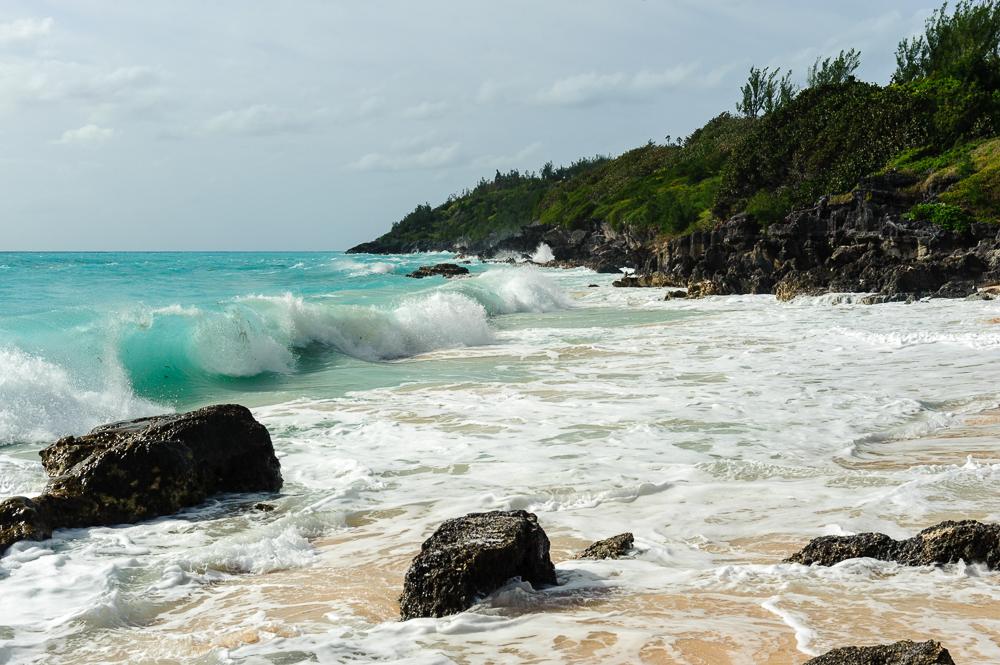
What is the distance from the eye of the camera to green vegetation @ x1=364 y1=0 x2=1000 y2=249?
3544 cm

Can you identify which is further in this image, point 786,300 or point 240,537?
point 786,300

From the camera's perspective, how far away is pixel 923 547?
16.1ft

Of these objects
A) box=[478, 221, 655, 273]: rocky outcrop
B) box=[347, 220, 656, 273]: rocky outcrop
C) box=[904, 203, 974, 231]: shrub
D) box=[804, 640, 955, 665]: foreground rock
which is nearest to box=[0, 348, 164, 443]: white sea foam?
box=[804, 640, 955, 665]: foreground rock

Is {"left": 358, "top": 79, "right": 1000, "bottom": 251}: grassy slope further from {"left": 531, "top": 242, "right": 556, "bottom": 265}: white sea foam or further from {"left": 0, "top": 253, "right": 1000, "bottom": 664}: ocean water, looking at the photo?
{"left": 0, "top": 253, "right": 1000, "bottom": 664}: ocean water

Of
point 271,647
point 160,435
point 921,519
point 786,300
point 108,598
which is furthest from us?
point 786,300

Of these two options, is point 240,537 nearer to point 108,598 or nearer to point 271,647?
point 108,598

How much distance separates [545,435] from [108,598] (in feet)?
18.4

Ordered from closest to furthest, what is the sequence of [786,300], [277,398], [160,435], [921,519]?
1. [921,519]
2. [160,435]
3. [277,398]
4. [786,300]

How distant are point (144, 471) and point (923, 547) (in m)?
6.22

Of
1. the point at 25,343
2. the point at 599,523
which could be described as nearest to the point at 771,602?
the point at 599,523

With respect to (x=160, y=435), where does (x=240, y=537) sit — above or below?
below

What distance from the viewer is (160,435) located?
749cm

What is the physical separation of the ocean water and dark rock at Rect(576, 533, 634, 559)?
0.12m

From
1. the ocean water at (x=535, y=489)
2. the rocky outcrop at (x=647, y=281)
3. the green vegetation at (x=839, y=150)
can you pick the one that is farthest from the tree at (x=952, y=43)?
the ocean water at (x=535, y=489)
